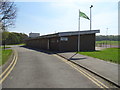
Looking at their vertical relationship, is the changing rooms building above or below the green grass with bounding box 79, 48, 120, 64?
above

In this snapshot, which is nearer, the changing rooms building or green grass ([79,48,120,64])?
green grass ([79,48,120,64])

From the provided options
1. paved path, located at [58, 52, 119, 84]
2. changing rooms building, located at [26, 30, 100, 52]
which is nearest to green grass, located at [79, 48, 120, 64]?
paved path, located at [58, 52, 119, 84]

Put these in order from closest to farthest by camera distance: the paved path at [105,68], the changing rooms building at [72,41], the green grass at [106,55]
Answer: the paved path at [105,68], the green grass at [106,55], the changing rooms building at [72,41]

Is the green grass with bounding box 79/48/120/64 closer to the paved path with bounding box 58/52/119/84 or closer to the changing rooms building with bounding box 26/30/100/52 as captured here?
the paved path with bounding box 58/52/119/84

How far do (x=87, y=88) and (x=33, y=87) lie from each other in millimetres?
2232

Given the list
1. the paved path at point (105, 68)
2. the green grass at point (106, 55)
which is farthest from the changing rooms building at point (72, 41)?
the paved path at point (105, 68)

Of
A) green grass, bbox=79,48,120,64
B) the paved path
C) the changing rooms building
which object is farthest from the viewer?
the changing rooms building

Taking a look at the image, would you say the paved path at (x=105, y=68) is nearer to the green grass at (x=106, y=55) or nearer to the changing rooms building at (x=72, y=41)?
the green grass at (x=106, y=55)

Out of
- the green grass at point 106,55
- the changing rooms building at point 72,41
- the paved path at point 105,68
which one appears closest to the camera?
the paved path at point 105,68

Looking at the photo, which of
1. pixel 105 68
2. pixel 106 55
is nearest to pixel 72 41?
pixel 106 55

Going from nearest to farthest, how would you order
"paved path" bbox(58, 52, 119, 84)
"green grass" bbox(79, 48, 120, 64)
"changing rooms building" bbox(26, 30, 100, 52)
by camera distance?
"paved path" bbox(58, 52, 119, 84) < "green grass" bbox(79, 48, 120, 64) < "changing rooms building" bbox(26, 30, 100, 52)

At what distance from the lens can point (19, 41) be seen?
92188 millimetres

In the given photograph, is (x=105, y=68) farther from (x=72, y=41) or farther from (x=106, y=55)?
(x=72, y=41)

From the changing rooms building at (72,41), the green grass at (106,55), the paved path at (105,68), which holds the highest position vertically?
the changing rooms building at (72,41)
